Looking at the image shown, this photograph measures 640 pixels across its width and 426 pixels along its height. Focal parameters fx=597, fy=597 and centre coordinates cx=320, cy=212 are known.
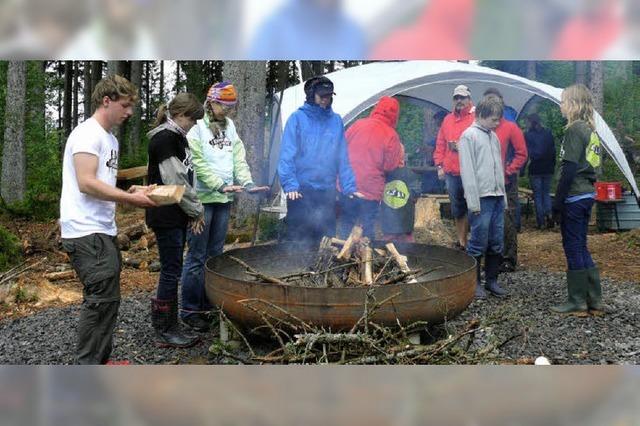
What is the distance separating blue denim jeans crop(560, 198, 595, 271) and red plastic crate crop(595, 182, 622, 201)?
91.3 inches

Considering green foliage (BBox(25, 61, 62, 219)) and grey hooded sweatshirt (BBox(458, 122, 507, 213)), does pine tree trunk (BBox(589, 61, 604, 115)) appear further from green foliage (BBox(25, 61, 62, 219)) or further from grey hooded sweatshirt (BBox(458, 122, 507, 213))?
green foliage (BBox(25, 61, 62, 219))

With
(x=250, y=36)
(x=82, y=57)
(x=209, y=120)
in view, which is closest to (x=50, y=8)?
(x=82, y=57)

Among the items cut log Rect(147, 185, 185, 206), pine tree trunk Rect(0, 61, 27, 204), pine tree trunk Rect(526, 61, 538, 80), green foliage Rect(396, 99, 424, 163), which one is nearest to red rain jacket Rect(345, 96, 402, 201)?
cut log Rect(147, 185, 185, 206)

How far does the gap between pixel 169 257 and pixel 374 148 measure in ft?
4.54

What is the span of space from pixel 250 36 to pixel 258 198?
3075 millimetres

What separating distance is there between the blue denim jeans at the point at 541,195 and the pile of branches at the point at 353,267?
127 inches

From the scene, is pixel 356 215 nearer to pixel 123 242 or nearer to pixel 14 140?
pixel 123 242

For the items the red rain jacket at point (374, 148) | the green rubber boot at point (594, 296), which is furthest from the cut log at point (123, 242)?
the green rubber boot at point (594, 296)

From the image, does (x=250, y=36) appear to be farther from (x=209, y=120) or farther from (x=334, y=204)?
(x=334, y=204)

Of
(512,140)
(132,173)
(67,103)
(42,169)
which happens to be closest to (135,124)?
(42,169)

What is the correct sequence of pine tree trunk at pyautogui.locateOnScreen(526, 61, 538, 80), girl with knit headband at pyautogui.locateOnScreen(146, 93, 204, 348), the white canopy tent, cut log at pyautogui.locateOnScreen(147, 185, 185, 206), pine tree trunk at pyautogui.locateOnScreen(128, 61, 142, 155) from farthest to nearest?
pine tree trunk at pyautogui.locateOnScreen(526, 61, 538, 80) < the white canopy tent < pine tree trunk at pyautogui.locateOnScreen(128, 61, 142, 155) < girl with knit headband at pyautogui.locateOnScreen(146, 93, 204, 348) < cut log at pyautogui.locateOnScreen(147, 185, 185, 206)

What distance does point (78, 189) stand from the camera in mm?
1854

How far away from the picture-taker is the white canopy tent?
4770mm

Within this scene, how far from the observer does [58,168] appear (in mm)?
3861
